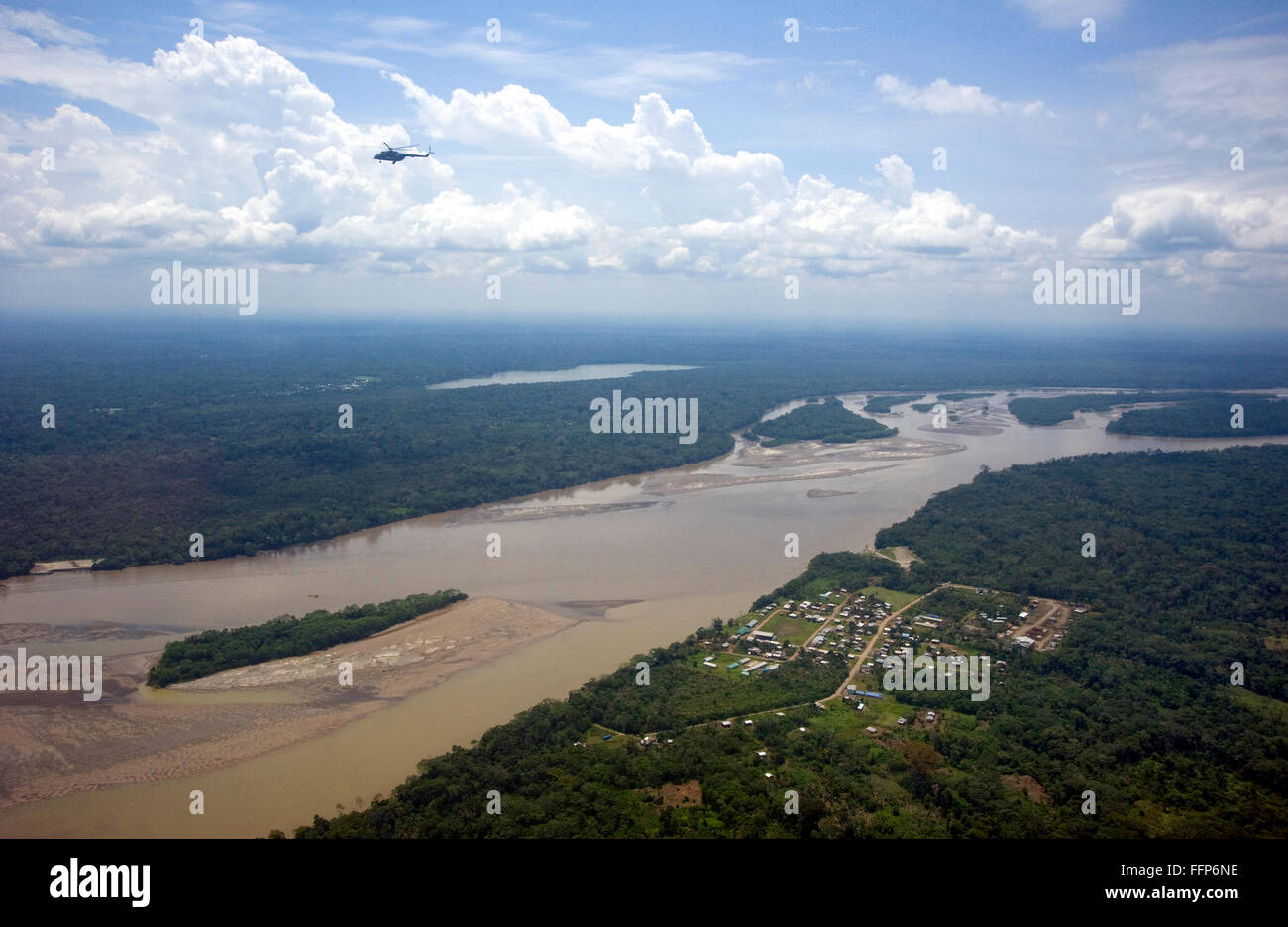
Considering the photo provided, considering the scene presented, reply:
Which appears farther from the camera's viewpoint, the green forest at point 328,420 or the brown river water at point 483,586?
the green forest at point 328,420

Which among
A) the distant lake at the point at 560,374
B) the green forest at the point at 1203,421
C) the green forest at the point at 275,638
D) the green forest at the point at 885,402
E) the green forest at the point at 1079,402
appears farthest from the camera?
the distant lake at the point at 560,374

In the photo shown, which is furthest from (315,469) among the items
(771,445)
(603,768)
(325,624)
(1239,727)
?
(1239,727)

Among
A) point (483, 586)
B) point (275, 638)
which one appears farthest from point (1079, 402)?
point (275, 638)

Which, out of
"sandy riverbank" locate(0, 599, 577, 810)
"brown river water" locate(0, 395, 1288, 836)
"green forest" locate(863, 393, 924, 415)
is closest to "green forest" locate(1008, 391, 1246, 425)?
"green forest" locate(863, 393, 924, 415)

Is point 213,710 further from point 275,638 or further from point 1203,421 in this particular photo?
point 1203,421

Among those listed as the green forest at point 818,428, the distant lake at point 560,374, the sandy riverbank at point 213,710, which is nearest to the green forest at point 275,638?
the sandy riverbank at point 213,710

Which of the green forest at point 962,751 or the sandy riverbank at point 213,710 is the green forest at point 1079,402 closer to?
the green forest at point 962,751
